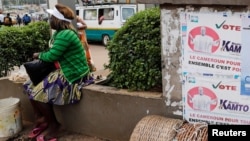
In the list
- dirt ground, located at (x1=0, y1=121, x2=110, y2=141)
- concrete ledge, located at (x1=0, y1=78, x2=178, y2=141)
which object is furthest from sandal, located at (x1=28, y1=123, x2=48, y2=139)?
concrete ledge, located at (x1=0, y1=78, x2=178, y2=141)

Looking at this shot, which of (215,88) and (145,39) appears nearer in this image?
(215,88)

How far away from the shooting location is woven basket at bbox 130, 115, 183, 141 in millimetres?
3312

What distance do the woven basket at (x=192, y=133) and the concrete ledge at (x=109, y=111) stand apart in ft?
1.63

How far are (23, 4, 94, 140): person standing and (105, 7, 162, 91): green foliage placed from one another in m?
0.41

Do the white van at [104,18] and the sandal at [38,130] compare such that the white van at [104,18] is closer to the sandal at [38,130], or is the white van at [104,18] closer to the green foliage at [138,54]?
the sandal at [38,130]

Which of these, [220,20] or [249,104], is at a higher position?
[220,20]

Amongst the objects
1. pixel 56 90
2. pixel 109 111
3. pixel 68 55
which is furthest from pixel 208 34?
pixel 56 90

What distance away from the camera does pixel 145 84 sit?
4.12 m

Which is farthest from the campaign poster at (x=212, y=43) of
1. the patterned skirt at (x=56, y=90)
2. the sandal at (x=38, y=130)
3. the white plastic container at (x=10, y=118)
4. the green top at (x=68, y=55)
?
the white plastic container at (x=10, y=118)

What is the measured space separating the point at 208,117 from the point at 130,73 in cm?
109

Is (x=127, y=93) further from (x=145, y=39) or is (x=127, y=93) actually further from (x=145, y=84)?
(x=145, y=39)

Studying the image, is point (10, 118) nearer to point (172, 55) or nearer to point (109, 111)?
point (109, 111)

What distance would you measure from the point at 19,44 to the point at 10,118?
1.51m

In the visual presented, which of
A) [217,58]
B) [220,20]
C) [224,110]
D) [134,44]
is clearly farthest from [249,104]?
[134,44]
